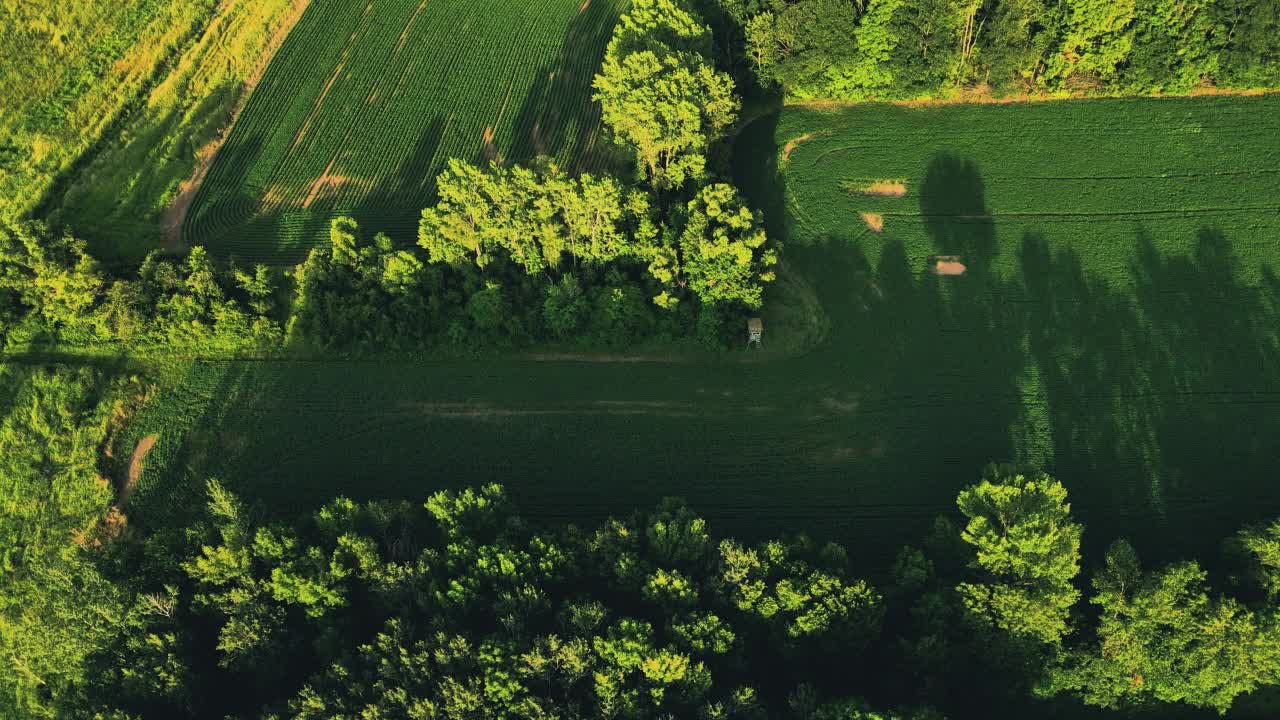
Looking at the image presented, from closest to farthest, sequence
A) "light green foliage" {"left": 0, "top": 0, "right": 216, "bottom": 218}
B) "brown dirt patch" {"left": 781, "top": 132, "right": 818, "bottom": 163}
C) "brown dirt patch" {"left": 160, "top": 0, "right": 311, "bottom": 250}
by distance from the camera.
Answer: "brown dirt patch" {"left": 160, "top": 0, "right": 311, "bottom": 250} → "brown dirt patch" {"left": 781, "top": 132, "right": 818, "bottom": 163} → "light green foliage" {"left": 0, "top": 0, "right": 216, "bottom": 218}

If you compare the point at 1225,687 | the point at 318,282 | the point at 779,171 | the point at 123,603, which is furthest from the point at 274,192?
the point at 1225,687

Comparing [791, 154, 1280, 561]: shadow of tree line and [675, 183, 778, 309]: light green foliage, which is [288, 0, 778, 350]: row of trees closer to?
[675, 183, 778, 309]: light green foliage

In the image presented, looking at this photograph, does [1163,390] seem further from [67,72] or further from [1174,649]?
[67,72]

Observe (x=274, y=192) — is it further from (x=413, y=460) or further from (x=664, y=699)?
(x=664, y=699)

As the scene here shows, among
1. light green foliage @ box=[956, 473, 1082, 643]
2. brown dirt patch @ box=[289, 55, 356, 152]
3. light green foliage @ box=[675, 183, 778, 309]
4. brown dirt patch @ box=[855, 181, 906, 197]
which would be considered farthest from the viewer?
brown dirt patch @ box=[289, 55, 356, 152]

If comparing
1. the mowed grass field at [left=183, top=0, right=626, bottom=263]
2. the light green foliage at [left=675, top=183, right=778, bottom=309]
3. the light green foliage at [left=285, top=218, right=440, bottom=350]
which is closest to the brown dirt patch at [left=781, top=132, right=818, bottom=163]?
the light green foliage at [left=675, top=183, right=778, bottom=309]

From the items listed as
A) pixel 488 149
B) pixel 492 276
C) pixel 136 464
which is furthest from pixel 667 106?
pixel 136 464
